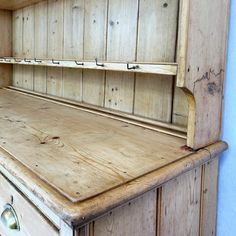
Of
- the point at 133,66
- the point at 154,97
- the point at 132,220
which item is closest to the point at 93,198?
the point at 132,220

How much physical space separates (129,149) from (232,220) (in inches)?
14.1

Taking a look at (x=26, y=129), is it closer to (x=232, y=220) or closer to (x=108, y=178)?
(x=108, y=178)

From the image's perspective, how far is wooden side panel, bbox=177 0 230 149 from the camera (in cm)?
65

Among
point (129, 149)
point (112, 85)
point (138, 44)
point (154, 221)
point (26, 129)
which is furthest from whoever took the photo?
point (112, 85)

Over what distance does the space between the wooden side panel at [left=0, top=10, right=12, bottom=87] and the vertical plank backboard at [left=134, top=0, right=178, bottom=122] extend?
43.9 inches

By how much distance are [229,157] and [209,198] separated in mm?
Answer: 123

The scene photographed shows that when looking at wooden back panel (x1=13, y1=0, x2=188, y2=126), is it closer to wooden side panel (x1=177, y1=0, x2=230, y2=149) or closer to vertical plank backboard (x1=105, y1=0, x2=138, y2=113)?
vertical plank backboard (x1=105, y1=0, x2=138, y2=113)

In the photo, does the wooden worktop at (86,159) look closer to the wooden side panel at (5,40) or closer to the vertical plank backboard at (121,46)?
the vertical plank backboard at (121,46)

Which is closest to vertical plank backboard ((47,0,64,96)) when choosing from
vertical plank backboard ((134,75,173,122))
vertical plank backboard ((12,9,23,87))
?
vertical plank backboard ((12,9,23,87))

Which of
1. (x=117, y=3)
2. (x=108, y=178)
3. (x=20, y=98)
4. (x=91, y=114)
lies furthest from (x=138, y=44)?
(x=20, y=98)

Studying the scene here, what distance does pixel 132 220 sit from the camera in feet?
1.85

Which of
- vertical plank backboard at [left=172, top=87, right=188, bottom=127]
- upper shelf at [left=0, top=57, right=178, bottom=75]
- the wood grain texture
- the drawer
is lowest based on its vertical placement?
the drawer

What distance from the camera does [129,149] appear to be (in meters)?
0.72

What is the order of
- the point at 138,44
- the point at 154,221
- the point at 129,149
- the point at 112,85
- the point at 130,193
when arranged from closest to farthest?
the point at 130,193
the point at 154,221
the point at 129,149
the point at 138,44
the point at 112,85
